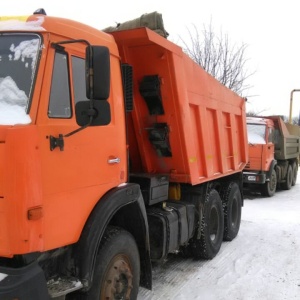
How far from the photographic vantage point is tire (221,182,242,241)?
6648mm

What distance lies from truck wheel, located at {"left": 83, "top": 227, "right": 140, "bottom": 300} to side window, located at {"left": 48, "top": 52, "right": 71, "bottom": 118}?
1153 mm

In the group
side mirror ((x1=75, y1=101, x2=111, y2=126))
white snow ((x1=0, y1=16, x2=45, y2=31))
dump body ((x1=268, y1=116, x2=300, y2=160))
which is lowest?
dump body ((x1=268, y1=116, x2=300, y2=160))

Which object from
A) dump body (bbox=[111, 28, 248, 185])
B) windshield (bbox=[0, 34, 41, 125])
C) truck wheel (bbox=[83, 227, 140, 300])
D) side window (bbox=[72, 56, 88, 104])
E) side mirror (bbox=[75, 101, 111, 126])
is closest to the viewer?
windshield (bbox=[0, 34, 41, 125])

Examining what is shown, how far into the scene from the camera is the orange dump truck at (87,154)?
93.8 inches

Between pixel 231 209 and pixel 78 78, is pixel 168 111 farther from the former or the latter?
pixel 231 209

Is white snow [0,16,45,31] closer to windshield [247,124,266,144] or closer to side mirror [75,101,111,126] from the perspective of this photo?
side mirror [75,101,111,126]

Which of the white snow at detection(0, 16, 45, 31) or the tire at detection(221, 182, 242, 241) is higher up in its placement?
the white snow at detection(0, 16, 45, 31)

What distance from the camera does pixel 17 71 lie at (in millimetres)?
2627

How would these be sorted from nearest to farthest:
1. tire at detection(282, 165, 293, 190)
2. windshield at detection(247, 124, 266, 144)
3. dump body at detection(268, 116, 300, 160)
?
1. windshield at detection(247, 124, 266, 144)
2. dump body at detection(268, 116, 300, 160)
3. tire at detection(282, 165, 293, 190)

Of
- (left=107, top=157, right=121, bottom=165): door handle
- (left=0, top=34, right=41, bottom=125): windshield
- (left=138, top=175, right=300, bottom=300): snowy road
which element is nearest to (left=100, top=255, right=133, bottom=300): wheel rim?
(left=107, top=157, right=121, bottom=165): door handle

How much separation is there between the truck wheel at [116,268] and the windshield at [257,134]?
9.65 m

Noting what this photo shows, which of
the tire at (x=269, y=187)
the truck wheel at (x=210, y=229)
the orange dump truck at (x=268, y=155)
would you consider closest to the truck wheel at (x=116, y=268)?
the truck wheel at (x=210, y=229)

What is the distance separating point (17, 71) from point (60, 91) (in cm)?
31

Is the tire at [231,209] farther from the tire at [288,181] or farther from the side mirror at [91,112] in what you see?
the tire at [288,181]
